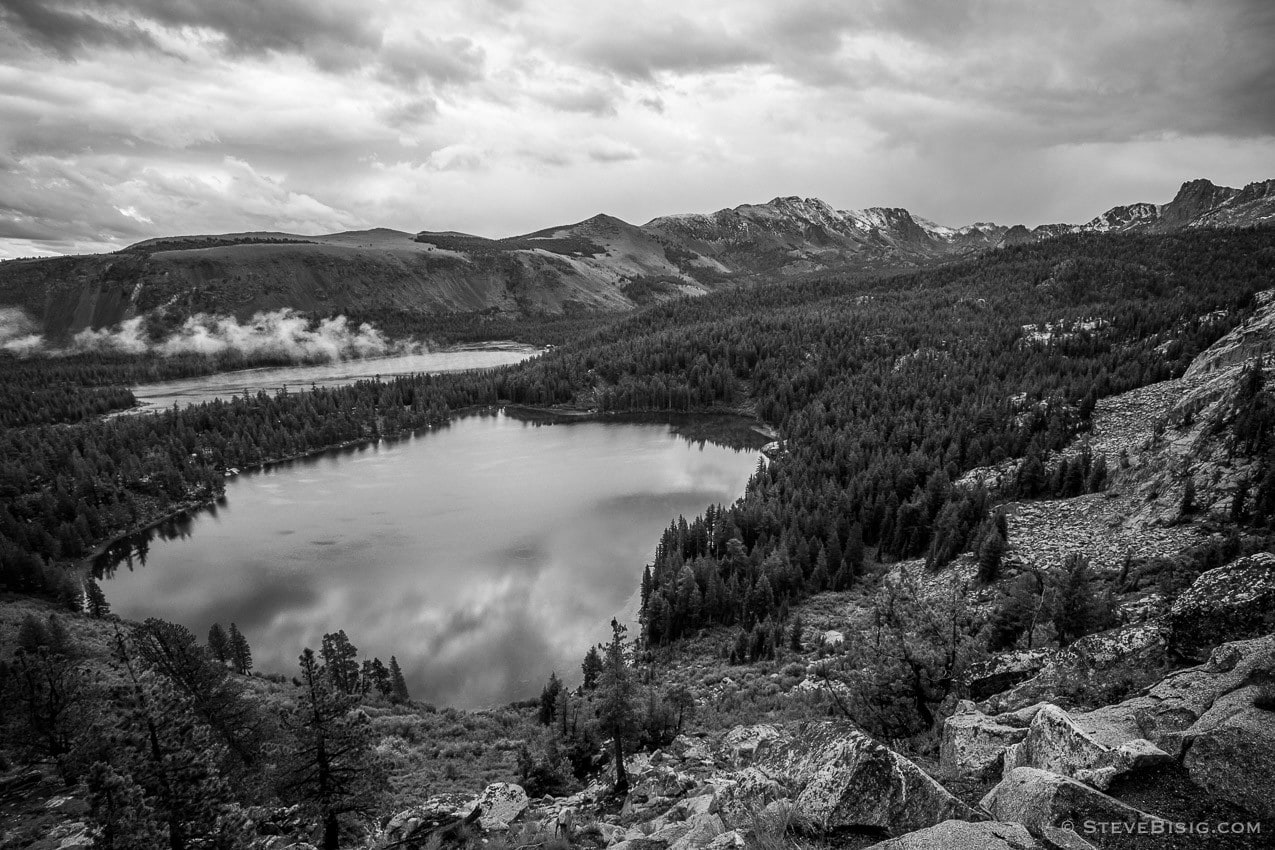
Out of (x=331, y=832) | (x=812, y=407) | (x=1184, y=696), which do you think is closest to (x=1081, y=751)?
(x=1184, y=696)

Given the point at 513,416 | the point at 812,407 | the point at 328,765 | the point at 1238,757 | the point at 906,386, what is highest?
the point at 906,386

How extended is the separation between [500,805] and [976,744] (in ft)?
59.1

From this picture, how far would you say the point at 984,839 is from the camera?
9203mm

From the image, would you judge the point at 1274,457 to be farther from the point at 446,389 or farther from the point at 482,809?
the point at 446,389

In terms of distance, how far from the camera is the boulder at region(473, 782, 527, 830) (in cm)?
2188

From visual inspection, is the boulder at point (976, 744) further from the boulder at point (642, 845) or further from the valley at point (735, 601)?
the boulder at point (642, 845)

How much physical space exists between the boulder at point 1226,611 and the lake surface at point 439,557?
Answer: 39.4m

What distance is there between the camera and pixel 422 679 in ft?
155

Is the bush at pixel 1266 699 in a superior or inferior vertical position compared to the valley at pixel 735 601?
superior

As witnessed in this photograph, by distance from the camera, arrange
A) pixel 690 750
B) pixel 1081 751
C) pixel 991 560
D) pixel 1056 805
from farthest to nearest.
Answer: pixel 991 560 < pixel 690 750 < pixel 1081 751 < pixel 1056 805

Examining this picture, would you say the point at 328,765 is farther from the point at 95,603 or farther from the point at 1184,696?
the point at 95,603

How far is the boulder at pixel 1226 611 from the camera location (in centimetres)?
1712

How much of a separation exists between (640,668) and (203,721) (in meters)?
29.3

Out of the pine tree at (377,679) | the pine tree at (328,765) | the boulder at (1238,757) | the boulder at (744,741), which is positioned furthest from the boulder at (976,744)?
the pine tree at (377,679)
